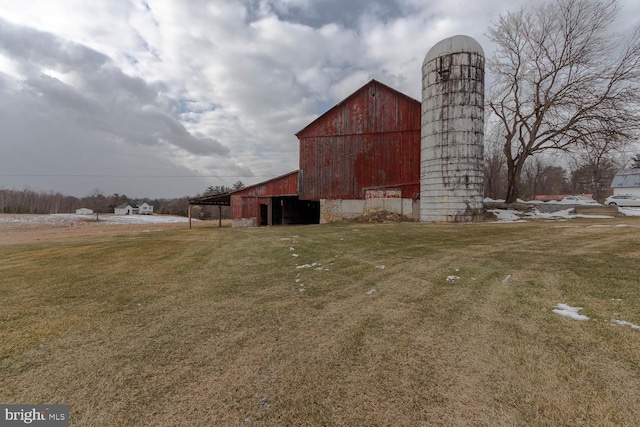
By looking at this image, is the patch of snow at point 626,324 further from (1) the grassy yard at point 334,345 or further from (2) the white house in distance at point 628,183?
(2) the white house in distance at point 628,183

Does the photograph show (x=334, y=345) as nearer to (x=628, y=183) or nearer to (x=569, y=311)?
(x=569, y=311)

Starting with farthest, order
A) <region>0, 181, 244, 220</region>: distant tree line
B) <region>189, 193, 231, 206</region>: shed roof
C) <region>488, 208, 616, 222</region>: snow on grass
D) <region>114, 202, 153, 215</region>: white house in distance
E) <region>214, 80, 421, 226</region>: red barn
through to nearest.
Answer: <region>114, 202, 153, 215</region>: white house in distance < <region>0, 181, 244, 220</region>: distant tree line < <region>189, 193, 231, 206</region>: shed roof < <region>214, 80, 421, 226</region>: red barn < <region>488, 208, 616, 222</region>: snow on grass

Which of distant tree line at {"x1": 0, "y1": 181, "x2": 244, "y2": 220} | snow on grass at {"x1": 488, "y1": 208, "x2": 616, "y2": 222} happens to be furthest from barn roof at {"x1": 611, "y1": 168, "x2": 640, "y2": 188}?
distant tree line at {"x1": 0, "y1": 181, "x2": 244, "y2": 220}

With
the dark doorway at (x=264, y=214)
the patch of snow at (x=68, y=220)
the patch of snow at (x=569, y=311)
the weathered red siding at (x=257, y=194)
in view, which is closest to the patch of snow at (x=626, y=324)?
the patch of snow at (x=569, y=311)

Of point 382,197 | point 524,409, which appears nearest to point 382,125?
point 382,197

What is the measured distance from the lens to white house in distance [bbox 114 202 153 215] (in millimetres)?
87794

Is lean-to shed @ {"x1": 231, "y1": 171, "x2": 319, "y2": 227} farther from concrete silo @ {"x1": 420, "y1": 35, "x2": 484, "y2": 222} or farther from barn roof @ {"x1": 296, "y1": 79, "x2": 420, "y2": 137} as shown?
concrete silo @ {"x1": 420, "y1": 35, "x2": 484, "y2": 222}

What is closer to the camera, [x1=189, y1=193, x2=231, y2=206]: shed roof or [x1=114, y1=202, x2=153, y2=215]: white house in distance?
[x1=189, y1=193, x2=231, y2=206]: shed roof

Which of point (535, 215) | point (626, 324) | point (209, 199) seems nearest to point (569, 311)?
point (626, 324)

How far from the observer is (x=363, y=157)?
1941 cm

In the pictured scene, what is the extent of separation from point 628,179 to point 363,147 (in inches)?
1831

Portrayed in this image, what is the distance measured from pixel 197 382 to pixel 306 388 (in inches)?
38.2

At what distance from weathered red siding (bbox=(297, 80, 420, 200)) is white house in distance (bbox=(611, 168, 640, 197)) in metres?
42.2

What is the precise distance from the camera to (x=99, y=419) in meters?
2.13
